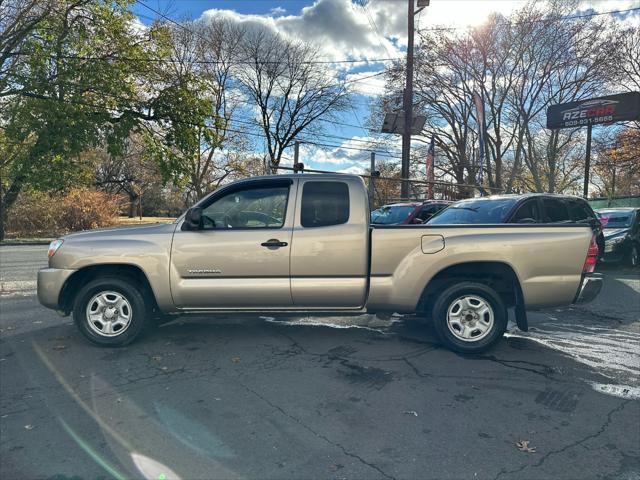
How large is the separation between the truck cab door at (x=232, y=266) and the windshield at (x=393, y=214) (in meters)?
6.52

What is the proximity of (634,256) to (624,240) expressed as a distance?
59 centimetres

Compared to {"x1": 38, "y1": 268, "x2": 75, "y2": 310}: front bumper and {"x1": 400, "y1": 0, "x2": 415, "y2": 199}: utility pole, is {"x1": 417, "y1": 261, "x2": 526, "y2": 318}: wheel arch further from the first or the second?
{"x1": 400, "y1": 0, "x2": 415, "y2": 199}: utility pole

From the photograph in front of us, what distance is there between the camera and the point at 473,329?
4.70 metres

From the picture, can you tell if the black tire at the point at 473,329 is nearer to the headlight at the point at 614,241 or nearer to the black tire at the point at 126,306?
the black tire at the point at 126,306

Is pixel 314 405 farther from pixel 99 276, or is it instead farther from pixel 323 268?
pixel 99 276

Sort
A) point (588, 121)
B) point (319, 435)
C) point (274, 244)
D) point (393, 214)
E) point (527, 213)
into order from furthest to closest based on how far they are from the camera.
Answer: point (588, 121)
point (393, 214)
point (527, 213)
point (274, 244)
point (319, 435)

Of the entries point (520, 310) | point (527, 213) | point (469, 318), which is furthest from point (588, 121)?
point (469, 318)

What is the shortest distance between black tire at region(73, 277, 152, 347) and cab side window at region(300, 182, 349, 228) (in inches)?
79.4

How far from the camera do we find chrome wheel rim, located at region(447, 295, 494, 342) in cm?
469

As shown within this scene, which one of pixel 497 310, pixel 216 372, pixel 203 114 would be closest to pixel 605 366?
pixel 497 310

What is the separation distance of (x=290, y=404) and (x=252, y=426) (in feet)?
1.44

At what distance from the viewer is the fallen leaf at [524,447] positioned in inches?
115

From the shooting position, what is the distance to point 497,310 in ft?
15.2

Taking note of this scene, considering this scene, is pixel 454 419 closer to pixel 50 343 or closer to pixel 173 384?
pixel 173 384
